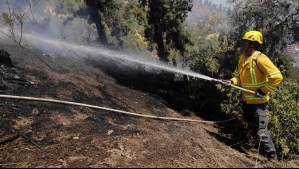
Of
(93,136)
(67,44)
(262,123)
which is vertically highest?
(262,123)

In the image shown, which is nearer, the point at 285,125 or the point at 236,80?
the point at 236,80

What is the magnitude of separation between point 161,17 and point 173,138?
15.9 m

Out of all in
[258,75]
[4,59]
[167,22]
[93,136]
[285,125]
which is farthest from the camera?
[167,22]

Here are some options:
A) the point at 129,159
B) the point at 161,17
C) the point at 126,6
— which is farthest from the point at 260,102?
the point at 126,6

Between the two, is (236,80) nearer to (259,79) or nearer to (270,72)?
(259,79)

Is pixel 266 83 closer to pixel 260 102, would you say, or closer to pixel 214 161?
pixel 260 102

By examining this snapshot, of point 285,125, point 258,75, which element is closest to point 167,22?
point 285,125

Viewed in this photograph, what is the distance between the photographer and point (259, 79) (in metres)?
5.41

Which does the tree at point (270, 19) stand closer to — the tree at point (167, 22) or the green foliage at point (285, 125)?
the tree at point (167, 22)

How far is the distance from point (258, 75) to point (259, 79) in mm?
79

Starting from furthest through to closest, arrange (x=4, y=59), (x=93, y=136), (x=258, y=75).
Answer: (x=4, y=59) < (x=258, y=75) < (x=93, y=136)

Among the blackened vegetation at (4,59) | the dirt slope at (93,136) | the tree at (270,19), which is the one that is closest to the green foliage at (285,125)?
the dirt slope at (93,136)

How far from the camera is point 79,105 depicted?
6.50 m

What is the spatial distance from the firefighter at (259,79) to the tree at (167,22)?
14790 millimetres
